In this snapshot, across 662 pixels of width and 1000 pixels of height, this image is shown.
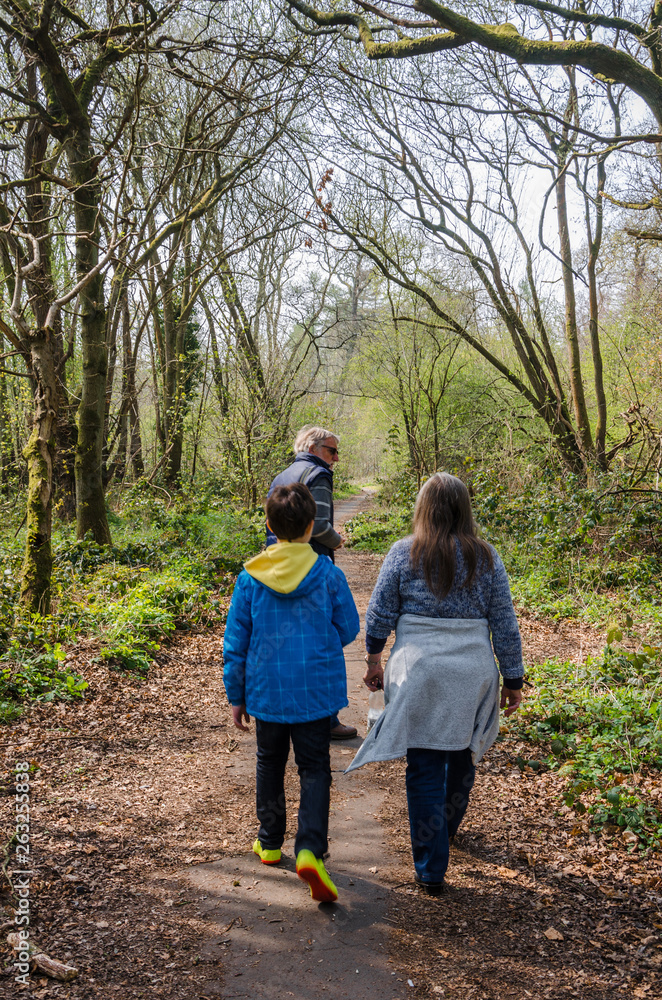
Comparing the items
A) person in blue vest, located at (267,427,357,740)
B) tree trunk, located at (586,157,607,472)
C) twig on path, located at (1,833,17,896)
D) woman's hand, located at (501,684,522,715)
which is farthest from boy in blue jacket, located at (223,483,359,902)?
tree trunk, located at (586,157,607,472)

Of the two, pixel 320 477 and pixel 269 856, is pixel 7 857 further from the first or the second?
pixel 320 477

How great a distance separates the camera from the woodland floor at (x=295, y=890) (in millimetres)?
2598

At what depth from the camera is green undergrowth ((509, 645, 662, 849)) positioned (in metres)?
3.69

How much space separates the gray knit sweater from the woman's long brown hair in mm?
35

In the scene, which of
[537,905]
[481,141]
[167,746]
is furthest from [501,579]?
[481,141]

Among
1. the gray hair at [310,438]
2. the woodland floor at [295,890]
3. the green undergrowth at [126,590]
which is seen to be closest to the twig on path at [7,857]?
the woodland floor at [295,890]

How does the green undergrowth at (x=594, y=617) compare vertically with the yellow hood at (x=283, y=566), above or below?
below

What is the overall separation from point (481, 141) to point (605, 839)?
39.5 ft

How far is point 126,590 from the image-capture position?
7.76 m

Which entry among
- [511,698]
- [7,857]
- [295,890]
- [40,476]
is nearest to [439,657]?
[511,698]

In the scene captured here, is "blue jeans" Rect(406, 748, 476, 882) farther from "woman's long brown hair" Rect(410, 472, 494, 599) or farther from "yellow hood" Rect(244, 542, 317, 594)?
"yellow hood" Rect(244, 542, 317, 594)

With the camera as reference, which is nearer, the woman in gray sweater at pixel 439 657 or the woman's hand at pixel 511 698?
the woman in gray sweater at pixel 439 657

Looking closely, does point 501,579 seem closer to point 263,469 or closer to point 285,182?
point 263,469

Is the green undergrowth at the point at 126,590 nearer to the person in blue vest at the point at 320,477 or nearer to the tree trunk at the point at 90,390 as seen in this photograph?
the tree trunk at the point at 90,390
